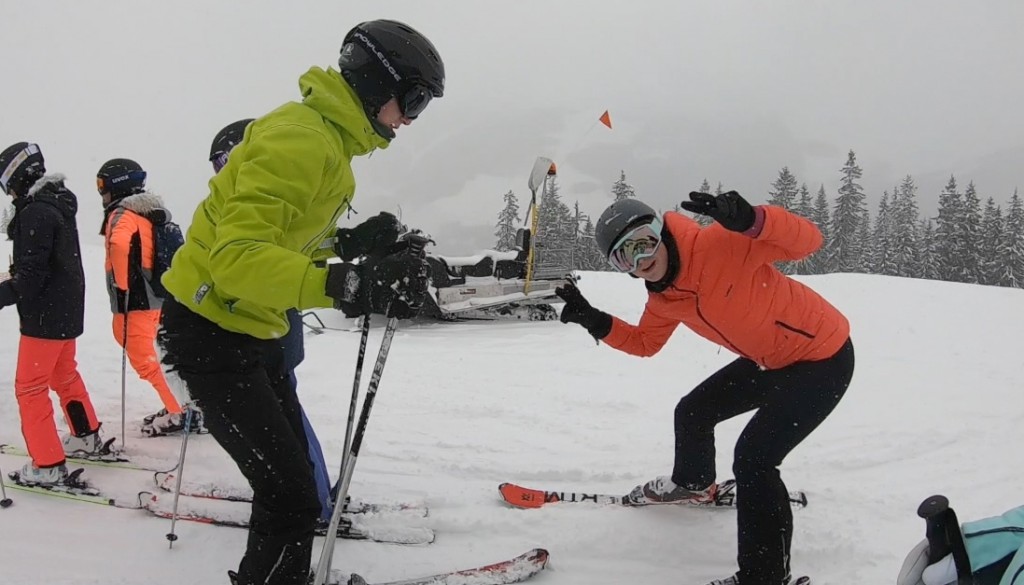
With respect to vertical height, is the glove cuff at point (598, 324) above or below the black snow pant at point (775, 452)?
above

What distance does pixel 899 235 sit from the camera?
162ft

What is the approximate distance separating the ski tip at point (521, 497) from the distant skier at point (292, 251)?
182 centimetres

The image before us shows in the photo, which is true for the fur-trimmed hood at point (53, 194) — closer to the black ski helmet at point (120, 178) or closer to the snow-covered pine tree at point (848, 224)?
the black ski helmet at point (120, 178)

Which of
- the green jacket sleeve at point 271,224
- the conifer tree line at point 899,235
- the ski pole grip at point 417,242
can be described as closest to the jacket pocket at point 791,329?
the ski pole grip at point 417,242

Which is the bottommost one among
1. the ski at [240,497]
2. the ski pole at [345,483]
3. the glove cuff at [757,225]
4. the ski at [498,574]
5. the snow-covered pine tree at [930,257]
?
the ski at [498,574]

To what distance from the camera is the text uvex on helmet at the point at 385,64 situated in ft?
8.04

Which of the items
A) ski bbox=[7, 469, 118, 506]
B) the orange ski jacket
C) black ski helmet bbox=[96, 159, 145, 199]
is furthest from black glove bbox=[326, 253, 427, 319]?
black ski helmet bbox=[96, 159, 145, 199]

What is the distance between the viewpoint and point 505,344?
1056 centimetres

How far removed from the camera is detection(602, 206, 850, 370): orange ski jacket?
309 cm

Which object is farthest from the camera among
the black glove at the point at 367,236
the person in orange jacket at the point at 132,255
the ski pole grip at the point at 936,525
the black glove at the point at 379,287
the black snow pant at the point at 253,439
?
the person in orange jacket at the point at 132,255

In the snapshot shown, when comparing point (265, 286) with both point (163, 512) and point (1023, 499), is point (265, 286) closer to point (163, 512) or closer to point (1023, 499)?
point (163, 512)

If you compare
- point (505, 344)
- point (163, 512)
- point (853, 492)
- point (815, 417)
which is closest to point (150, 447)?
point (163, 512)

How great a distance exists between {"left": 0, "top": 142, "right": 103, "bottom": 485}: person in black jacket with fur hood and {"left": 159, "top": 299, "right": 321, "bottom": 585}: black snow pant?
2.19 metres

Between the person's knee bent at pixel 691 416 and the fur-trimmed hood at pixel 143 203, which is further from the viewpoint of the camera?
the fur-trimmed hood at pixel 143 203
